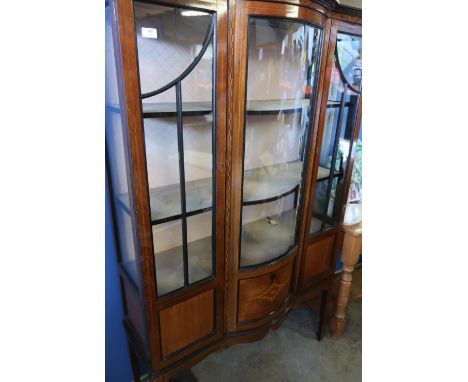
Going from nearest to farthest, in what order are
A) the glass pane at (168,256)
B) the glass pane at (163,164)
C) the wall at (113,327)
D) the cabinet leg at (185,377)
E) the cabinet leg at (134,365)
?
the glass pane at (163,164), the glass pane at (168,256), the wall at (113,327), the cabinet leg at (134,365), the cabinet leg at (185,377)

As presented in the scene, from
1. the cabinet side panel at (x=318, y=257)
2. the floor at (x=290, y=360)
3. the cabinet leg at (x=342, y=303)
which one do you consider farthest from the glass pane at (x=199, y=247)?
the cabinet leg at (x=342, y=303)

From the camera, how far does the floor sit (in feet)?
5.71

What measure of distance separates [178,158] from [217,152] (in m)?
0.14

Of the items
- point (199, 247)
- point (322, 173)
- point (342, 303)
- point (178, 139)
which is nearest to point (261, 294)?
point (199, 247)

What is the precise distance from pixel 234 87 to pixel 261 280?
0.81 metres

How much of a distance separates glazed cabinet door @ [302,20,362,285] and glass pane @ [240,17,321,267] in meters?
0.10

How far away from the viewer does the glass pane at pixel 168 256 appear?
1.10 meters

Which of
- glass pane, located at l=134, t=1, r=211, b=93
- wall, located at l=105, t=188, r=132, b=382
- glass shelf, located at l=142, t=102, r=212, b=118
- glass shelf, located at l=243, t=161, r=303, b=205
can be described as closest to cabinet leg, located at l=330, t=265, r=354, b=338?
glass shelf, located at l=243, t=161, r=303, b=205

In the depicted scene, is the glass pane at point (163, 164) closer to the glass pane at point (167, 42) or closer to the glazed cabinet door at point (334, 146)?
the glass pane at point (167, 42)

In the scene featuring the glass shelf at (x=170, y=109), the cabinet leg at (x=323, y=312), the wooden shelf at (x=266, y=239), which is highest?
the glass shelf at (x=170, y=109)

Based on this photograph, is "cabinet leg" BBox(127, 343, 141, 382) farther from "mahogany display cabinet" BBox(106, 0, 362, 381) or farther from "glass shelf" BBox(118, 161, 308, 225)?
"glass shelf" BBox(118, 161, 308, 225)
